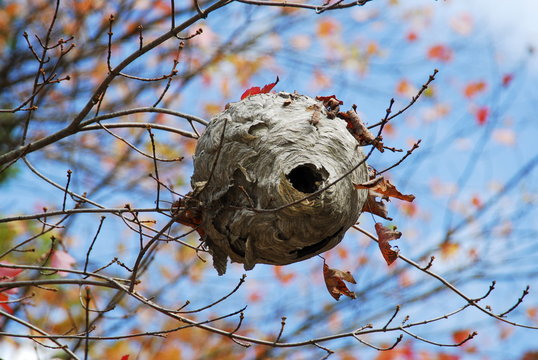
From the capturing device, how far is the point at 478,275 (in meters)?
A: 8.59

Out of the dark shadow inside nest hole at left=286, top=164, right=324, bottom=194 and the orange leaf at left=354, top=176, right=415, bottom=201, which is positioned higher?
the dark shadow inside nest hole at left=286, top=164, right=324, bottom=194

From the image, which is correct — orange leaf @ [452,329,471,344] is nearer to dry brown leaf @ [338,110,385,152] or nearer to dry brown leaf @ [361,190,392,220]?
dry brown leaf @ [361,190,392,220]

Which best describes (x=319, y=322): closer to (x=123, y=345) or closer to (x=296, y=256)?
(x=123, y=345)

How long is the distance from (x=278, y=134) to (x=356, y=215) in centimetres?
56

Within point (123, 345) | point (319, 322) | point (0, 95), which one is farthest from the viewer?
point (123, 345)

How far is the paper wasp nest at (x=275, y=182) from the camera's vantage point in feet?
10.1

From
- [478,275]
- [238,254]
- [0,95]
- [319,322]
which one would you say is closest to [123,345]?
[319,322]

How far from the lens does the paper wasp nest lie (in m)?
3.08

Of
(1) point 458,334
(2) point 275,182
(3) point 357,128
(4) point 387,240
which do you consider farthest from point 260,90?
(1) point 458,334

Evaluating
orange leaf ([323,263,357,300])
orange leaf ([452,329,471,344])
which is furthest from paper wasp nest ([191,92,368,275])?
orange leaf ([452,329,471,344])

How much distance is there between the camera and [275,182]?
309 centimetres

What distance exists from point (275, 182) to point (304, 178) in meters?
0.32

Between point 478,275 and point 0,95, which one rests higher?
point 0,95

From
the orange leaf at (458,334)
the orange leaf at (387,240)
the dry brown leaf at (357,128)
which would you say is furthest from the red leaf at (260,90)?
the orange leaf at (458,334)
